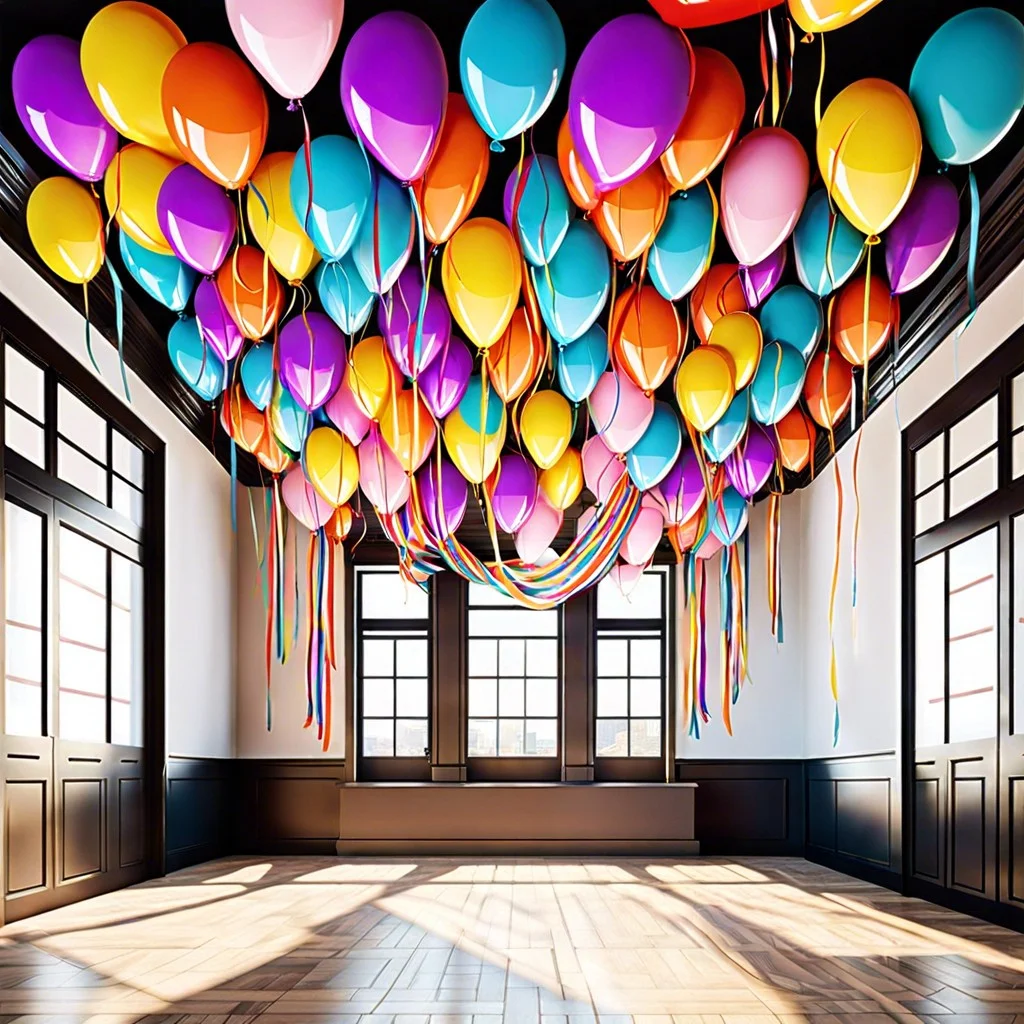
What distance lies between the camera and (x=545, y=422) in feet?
14.9

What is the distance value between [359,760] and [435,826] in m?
0.71

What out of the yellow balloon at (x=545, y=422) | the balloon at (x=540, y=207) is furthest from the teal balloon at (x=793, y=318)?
the balloon at (x=540, y=207)

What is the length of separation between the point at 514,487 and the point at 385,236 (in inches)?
80.4

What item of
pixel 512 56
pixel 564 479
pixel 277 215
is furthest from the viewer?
pixel 564 479

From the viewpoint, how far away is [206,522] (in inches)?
265

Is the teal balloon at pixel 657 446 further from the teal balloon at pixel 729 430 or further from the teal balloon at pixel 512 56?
the teal balloon at pixel 512 56

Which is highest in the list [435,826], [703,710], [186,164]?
[186,164]

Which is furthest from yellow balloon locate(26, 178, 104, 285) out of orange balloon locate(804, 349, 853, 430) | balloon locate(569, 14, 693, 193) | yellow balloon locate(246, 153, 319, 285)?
orange balloon locate(804, 349, 853, 430)

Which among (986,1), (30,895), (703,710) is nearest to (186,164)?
(986,1)

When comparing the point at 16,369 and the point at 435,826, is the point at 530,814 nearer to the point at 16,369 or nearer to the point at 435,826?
the point at 435,826

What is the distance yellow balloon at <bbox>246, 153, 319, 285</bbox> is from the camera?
3.30 m

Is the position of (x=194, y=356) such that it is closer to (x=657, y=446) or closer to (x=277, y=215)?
(x=277, y=215)

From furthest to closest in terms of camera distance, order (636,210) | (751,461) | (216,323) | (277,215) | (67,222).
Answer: (751,461), (216,323), (67,222), (277,215), (636,210)

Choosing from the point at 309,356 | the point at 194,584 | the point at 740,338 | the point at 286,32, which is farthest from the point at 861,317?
the point at 194,584
